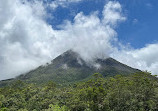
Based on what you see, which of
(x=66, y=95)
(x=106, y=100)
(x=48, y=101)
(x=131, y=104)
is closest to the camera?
(x=131, y=104)

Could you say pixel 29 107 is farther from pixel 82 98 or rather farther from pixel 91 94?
pixel 91 94

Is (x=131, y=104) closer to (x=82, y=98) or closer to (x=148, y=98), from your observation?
(x=148, y=98)

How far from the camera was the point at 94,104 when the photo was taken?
110ft

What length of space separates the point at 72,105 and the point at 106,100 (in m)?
11.2

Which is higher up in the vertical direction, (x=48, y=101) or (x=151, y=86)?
(x=151, y=86)

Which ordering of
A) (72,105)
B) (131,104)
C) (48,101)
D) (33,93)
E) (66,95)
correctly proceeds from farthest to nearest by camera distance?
(33,93)
(66,95)
(48,101)
(72,105)
(131,104)

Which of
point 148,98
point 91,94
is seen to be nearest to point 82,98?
point 91,94

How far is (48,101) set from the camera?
52656mm

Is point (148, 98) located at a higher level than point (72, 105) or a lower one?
higher

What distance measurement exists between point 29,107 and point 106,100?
3348 cm

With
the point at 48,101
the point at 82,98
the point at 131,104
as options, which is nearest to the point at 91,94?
the point at 82,98

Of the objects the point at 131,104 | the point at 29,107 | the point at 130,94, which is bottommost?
the point at 29,107

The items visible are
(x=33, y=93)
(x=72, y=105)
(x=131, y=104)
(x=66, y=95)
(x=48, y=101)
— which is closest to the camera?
(x=131, y=104)

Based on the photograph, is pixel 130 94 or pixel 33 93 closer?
pixel 130 94
